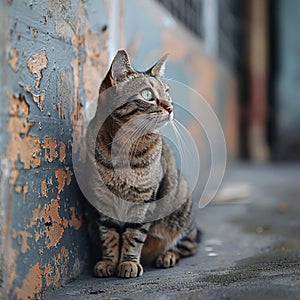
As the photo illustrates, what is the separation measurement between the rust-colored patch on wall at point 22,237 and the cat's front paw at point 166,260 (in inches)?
29.3

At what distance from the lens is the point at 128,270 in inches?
79.2

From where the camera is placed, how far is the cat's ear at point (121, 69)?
1.99 meters

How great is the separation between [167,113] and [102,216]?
51 cm

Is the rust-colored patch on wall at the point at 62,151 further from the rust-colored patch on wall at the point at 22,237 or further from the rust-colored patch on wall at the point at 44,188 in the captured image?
the rust-colored patch on wall at the point at 22,237

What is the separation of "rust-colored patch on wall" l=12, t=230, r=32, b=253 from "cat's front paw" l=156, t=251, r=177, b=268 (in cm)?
75

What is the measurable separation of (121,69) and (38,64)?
0.39 metres

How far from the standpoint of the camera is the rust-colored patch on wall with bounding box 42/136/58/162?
5.95 ft

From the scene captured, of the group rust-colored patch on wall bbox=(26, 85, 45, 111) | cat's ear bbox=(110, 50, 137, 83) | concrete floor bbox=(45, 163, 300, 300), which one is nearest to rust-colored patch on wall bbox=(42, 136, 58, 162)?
rust-colored patch on wall bbox=(26, 85, 45, 111)

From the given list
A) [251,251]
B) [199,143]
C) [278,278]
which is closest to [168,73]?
[199,143]

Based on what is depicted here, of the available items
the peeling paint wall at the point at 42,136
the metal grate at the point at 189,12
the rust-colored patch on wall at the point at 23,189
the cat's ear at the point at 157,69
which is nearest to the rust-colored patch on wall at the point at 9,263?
the peeling paint wall at the point at 42,136

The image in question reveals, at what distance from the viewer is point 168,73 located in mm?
3477

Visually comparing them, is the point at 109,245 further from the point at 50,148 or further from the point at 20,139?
the point at 20,139

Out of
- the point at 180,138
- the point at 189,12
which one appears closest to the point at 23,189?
the point at 180,138

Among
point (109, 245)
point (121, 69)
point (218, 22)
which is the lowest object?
point (109, 245)
